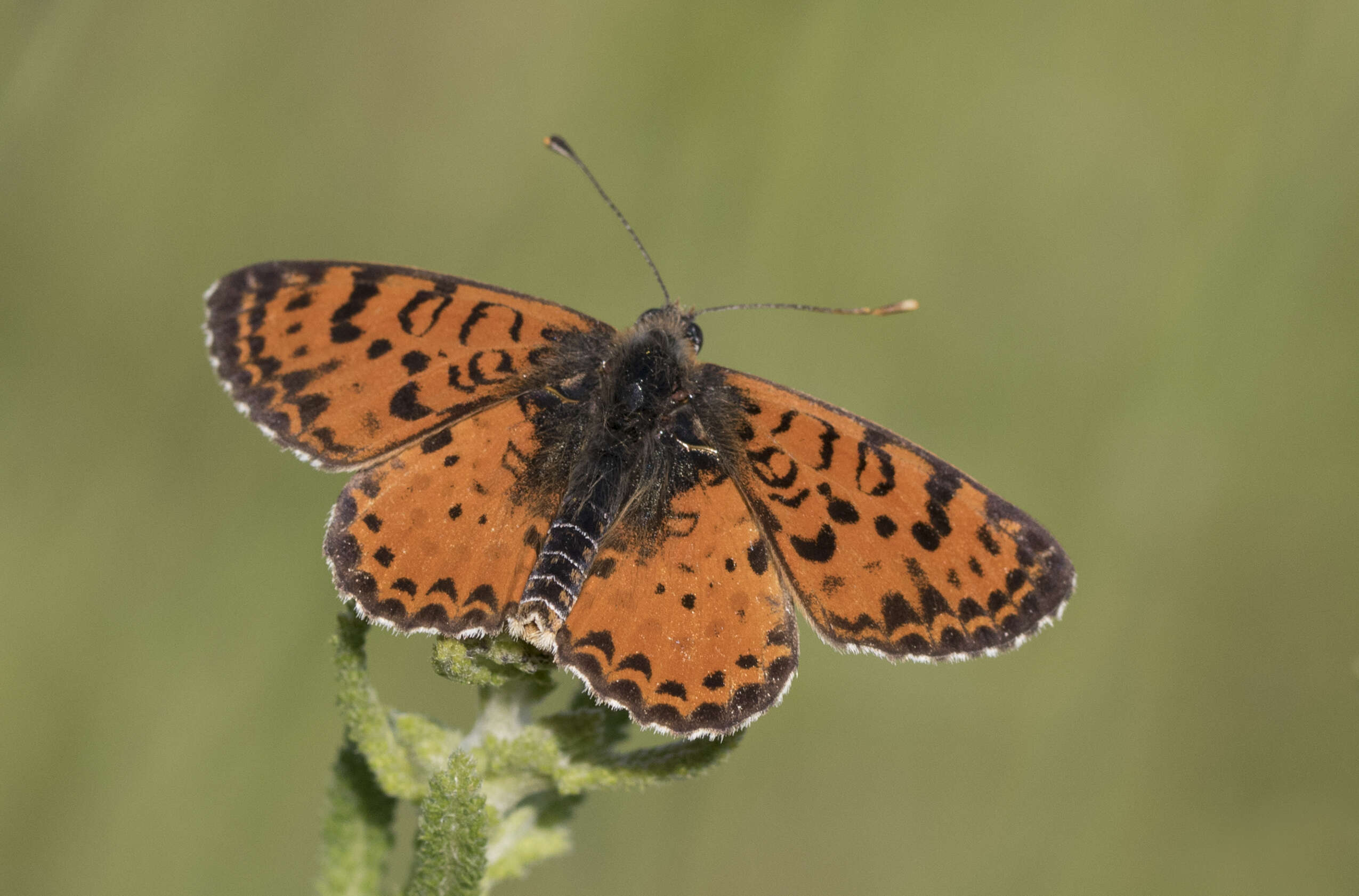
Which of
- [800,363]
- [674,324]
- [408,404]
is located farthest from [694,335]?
[800,363]

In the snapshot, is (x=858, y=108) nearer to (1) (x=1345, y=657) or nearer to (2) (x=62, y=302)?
(1) (x=1345, y=657)

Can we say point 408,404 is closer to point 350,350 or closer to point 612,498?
point 350,350

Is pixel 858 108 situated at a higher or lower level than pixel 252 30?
higher

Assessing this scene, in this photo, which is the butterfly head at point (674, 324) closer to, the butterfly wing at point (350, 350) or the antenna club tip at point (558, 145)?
the butterfly wing at point (350, 350)

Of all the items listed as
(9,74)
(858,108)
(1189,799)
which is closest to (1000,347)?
(858,108)

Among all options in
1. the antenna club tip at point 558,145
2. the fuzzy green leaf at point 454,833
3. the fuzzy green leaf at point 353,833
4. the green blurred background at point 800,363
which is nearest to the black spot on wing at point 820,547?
the fuzzy green leaf at point 454,833
